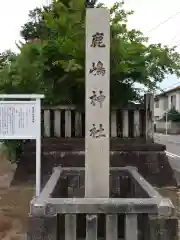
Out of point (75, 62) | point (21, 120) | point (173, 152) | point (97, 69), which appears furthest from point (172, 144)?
point (97, 69)

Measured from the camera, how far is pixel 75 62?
7270 millimetres

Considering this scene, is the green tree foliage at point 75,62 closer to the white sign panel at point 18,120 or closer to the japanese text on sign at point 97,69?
the white sign panel at point 18,120

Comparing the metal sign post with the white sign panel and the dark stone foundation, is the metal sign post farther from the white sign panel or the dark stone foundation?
the dark stone foundation

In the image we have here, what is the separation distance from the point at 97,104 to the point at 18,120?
2.55 metres

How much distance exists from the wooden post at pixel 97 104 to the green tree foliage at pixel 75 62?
2911 millimetres

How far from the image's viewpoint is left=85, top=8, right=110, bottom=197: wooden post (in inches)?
159

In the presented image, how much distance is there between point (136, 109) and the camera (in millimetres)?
8188

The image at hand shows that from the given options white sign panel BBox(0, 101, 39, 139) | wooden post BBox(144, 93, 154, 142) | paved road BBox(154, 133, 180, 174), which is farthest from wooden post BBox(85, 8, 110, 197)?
paved road BBox(154, 133, 180, 174)

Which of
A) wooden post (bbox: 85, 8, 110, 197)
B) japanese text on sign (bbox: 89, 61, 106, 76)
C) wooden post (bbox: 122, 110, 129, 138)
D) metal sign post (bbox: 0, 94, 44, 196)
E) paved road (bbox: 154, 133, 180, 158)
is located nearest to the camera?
wooden post (bbox: 85, 8, 110, 197)

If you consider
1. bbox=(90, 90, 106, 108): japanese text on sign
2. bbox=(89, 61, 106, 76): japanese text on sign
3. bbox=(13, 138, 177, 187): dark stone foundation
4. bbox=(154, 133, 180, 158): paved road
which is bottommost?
bbox=(154, 133, 180, 158): paved road

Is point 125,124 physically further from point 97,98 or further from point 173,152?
point 173,152

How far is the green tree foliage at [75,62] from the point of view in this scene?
7.42 metres

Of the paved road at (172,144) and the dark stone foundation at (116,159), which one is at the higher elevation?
the dark stone foundation at (116,159)

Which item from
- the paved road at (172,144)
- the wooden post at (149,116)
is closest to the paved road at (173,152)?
the paved road at (172,144)
